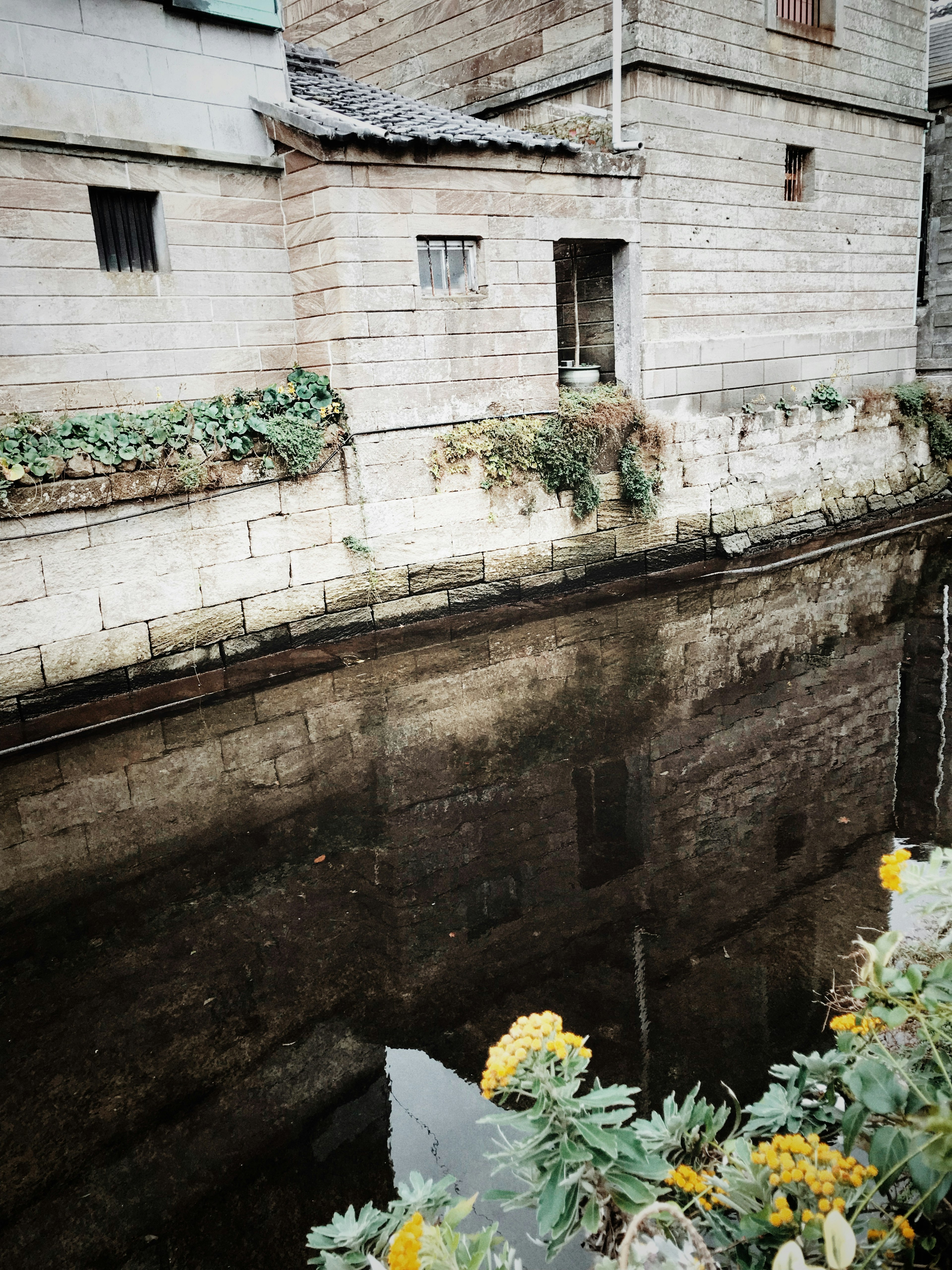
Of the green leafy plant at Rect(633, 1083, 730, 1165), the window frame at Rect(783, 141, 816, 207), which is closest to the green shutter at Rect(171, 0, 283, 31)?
the window frame at Rect(783, 141, 816, 207)

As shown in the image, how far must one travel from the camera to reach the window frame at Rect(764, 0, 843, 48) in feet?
36.5

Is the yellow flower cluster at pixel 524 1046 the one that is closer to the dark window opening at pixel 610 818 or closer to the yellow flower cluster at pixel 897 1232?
the yellow flower cluster at pixel 897 1232

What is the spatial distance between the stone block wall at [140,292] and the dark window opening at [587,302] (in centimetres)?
375

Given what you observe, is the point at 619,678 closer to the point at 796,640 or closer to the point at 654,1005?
the point at 796,640

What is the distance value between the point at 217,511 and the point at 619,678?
383cm

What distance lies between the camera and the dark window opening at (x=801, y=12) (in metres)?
11.5

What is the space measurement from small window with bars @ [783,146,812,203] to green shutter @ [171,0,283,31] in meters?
6.98

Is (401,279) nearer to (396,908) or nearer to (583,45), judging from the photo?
(583,45)

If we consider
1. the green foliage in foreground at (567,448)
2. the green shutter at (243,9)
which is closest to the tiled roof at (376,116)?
the green shutter at (243,9)

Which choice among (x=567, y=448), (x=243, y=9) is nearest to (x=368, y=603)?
(x=567, y=448)

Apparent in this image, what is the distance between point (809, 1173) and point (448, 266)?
8.88 m

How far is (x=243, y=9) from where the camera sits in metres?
8.23

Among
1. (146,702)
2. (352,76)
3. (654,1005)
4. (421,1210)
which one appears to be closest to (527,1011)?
(654,1005)

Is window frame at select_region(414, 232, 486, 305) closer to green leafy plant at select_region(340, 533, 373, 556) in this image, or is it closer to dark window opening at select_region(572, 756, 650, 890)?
green leafy plant at select_region(340, 533, 373, 556)
